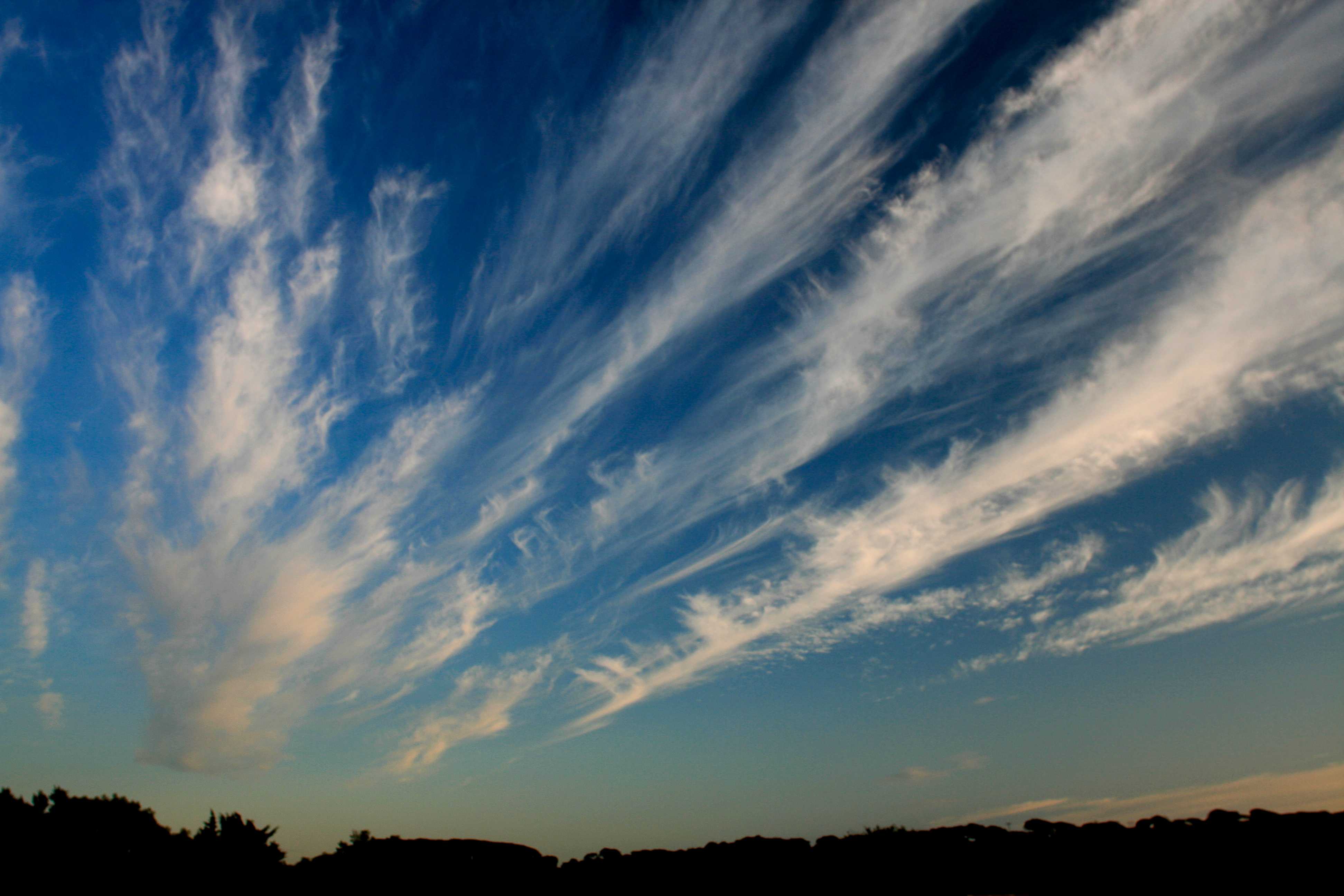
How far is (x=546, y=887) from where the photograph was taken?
14.3 m

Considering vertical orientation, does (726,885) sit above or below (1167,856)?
below

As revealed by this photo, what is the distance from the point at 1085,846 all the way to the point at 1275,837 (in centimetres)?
273

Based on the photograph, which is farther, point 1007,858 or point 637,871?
point 637,871

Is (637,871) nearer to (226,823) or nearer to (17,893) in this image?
(226,823)

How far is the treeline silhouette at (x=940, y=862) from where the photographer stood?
9.37 meters

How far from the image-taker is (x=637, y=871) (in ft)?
45.3

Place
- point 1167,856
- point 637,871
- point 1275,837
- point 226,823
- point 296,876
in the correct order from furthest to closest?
1. point 226,823
2. point 296,876
3. point 637,871
4. point 1167,856
5. point 1275,837

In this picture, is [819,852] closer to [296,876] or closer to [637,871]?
[637,871]

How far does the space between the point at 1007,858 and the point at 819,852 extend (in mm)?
3796

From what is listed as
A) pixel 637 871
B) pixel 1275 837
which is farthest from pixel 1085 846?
pixel 637 871

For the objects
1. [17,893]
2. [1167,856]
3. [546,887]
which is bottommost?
[17,893]

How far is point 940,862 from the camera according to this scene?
38.5ft

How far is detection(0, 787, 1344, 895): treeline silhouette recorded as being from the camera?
9.37 m

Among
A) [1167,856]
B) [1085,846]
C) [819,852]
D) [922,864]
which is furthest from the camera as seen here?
[819,852]
